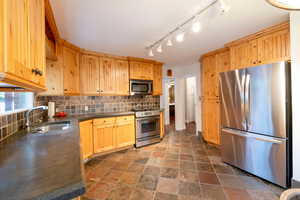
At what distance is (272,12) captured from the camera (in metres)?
1.75

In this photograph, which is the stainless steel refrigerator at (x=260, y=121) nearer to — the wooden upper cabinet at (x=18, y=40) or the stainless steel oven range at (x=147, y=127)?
the stainless steel oven range at (x=147, y=127)

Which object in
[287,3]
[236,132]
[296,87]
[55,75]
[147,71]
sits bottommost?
[236,132]

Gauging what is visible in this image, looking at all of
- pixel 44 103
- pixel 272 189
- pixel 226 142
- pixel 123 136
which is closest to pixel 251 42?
pixel 226 142

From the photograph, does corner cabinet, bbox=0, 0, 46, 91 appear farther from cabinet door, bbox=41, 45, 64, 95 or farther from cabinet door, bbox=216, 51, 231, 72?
cabinet door, bbox=216, 51, 231, 72

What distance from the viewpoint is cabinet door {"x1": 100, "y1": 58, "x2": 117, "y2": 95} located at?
3.29 m

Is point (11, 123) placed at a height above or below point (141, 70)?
below

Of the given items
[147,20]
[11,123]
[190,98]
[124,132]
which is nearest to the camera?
[11,123]

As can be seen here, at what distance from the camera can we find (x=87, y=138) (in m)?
2.65

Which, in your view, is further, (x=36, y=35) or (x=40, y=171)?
(x=36, y=35)

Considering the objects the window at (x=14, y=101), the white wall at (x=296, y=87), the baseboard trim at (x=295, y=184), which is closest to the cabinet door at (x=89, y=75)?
the window at (x=14, y=101)

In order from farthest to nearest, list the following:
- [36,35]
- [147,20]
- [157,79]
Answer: [157,79] < [147,20] < [36,35]

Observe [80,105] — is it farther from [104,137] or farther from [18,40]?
[18,40]

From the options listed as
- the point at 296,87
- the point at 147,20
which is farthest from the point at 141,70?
the point at 296,87

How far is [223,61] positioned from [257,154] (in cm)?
200
